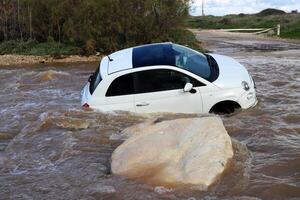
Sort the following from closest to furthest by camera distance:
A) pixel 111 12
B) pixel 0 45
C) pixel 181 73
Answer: pixel 181 73 < pixel 111 12 < pixel 0 45

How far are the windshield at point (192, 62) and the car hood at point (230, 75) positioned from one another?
0.76 ft

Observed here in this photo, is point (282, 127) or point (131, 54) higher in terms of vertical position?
point (131, 54)

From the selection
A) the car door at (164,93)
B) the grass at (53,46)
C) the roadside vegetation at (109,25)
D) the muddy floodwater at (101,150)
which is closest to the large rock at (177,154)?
the muddy floodwater at (101,150)

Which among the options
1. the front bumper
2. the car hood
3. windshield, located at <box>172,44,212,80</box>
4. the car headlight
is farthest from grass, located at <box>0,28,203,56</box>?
the car headlight

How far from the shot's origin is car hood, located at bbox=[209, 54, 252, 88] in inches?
359

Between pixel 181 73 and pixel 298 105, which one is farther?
pixel 298 105

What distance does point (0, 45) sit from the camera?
26.4 m

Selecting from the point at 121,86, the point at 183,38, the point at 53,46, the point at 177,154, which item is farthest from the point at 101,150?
the point at 53,46

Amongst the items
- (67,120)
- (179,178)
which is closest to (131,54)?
(67,120)

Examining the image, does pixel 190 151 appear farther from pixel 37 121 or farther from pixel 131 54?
pixel 37 121

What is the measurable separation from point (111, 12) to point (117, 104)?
50.4ft

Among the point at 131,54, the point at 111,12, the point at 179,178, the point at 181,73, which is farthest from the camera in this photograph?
the point at 111,12

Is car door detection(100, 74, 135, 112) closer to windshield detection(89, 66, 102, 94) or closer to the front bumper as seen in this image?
windshield detection(89, 66, 102, 94)

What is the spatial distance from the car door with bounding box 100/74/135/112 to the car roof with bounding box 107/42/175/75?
0.21 meters
